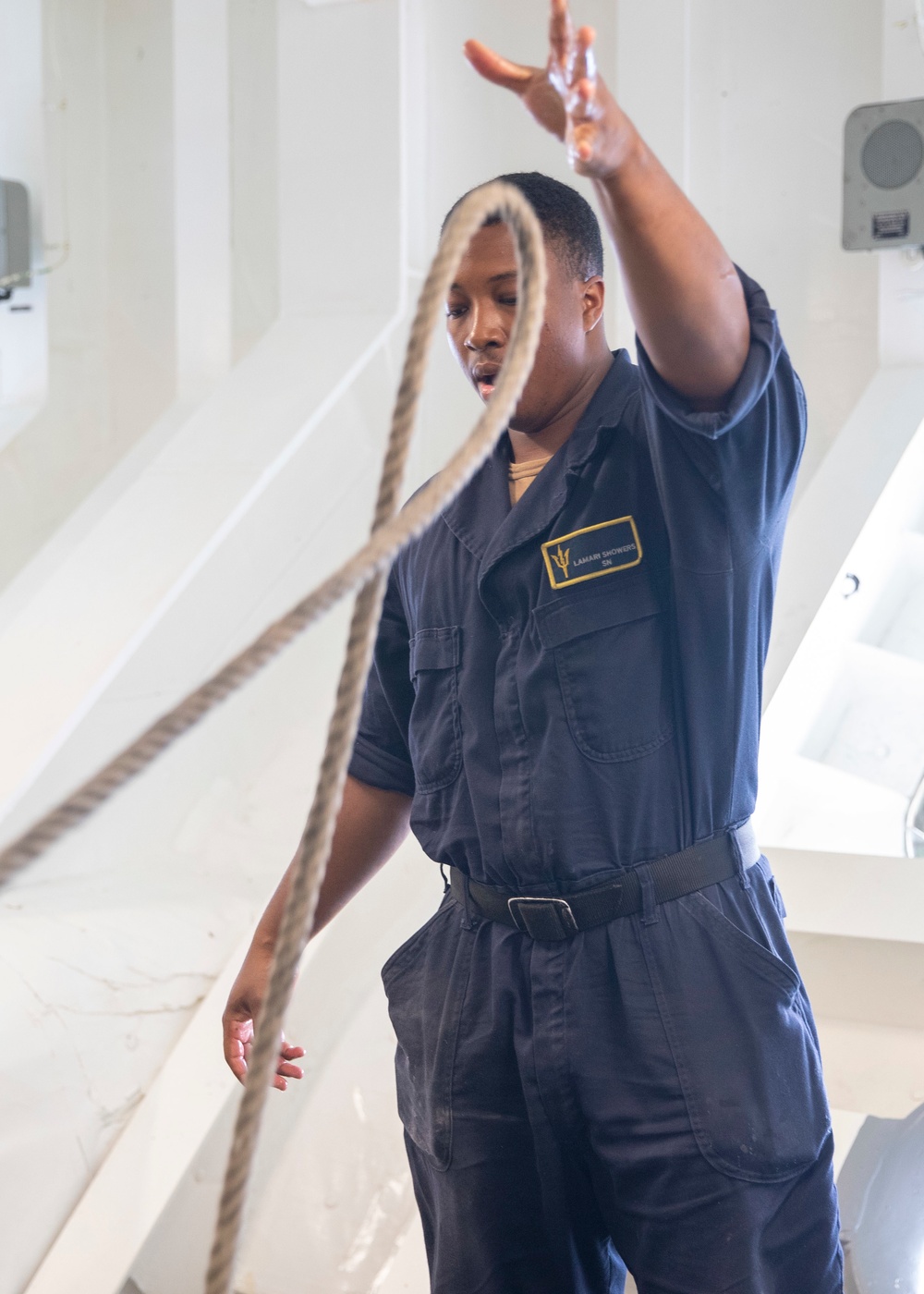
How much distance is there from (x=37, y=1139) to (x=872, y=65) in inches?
107

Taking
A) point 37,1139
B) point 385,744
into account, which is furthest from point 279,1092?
point 385,744

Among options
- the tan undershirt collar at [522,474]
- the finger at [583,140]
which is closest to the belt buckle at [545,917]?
the tan undershirt collar at [522,474]

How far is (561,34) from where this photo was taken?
0.76m

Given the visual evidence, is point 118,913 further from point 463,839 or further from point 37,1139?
point 463,839

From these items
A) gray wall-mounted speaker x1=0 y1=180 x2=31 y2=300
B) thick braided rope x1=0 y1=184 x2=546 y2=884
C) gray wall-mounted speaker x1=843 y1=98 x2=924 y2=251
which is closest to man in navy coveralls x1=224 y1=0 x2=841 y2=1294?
thick braided rope x1=0 y1=184 x2=546 y2=884

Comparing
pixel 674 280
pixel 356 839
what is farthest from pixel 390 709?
pixel 674 280

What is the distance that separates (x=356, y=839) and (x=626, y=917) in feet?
1.33

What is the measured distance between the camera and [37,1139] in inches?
74.4

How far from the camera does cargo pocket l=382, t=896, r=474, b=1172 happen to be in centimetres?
112

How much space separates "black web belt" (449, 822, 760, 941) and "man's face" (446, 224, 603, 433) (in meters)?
0.44

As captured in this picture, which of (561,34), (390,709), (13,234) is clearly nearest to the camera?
(561,34)

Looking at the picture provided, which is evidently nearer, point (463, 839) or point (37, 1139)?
point (463, 839)

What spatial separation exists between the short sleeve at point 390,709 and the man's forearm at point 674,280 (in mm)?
506

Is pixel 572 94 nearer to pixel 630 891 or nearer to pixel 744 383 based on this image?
pixel 744 383
